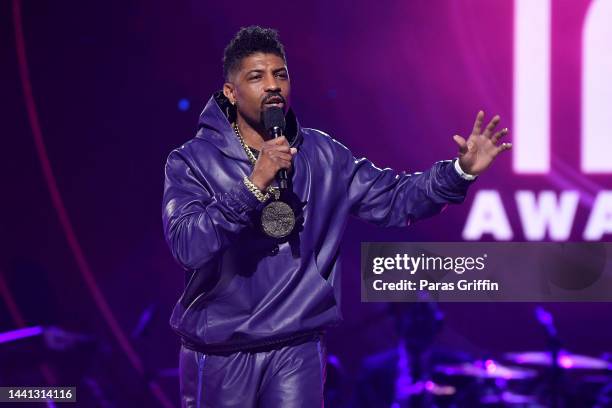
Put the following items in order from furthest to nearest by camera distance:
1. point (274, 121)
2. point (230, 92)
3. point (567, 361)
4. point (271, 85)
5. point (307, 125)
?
point (307, 125), point (567, 361), point (230, 92), point (271, 85), point (274, 121)

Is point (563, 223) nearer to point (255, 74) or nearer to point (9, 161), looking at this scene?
point (255, 74)

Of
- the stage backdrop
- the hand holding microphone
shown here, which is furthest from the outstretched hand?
the stage backdrop

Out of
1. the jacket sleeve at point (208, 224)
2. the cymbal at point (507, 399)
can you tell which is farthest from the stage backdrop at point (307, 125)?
the jacket sleeve at point (208, 224)

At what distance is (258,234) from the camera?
2834mm

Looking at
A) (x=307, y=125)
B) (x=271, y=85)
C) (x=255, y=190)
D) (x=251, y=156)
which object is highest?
(x=307, y=125)

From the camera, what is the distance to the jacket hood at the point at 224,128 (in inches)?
116

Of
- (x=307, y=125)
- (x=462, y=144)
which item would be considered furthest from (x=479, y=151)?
(x=307, y=125)

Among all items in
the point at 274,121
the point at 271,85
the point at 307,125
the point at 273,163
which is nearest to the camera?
the point at 273,163

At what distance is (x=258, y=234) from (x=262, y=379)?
459mm

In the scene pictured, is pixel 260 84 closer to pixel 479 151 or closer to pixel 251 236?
pixel 251 236

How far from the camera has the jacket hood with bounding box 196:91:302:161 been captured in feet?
9.71

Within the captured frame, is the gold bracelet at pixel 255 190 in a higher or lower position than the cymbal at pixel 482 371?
higher

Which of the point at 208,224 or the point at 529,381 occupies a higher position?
the point at 208,224

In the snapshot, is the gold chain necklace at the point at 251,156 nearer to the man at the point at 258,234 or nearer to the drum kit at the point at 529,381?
the man at the point at 258,234
